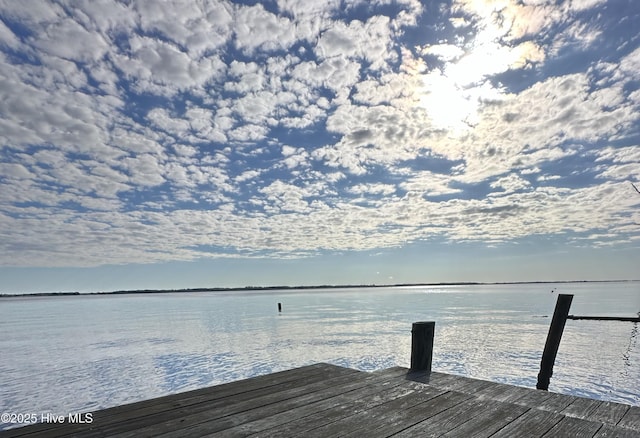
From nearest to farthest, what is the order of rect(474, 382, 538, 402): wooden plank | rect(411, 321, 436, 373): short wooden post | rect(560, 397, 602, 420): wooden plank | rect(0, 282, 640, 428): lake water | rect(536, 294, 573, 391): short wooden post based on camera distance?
1. rect(560, 397, 602, 420): wooden plank
2. rect(474, 382, 538, 402): wooden plank
3. rect(411, 321, 436, 373): short wooden post
4. rect(536, 294, 573, 391): short wooden post
5. rect(0, 282, 640, 428): lake water

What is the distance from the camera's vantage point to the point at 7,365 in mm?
19406

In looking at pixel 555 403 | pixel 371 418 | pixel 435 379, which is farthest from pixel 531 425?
pixel 435 379

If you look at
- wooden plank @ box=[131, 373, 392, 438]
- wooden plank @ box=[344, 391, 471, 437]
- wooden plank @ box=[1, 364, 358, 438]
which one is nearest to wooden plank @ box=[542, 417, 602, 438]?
wooden plank @ box=[344, 391, 471, 437]

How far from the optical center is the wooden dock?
4191mm

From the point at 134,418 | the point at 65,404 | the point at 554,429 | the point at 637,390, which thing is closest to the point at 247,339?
the point at 65,404

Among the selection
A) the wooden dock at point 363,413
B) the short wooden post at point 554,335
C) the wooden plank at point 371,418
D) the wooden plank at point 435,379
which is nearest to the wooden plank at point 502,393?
the wooden dock at point 363,413

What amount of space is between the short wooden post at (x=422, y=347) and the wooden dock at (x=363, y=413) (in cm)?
80

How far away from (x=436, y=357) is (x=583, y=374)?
19.8ft

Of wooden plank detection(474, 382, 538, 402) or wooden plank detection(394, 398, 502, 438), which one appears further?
wooden plank detection(474, 382, 538, 402)

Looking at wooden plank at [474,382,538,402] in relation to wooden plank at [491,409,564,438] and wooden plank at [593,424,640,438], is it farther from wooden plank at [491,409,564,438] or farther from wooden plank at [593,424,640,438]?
wooden plank at [593,424,640,438]

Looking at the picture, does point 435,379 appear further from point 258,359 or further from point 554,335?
point 258,359

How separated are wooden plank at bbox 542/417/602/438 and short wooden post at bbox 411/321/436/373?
2.68m

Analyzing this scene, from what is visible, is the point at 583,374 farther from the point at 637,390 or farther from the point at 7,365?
the point at 7,365

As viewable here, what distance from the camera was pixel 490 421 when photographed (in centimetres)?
441
